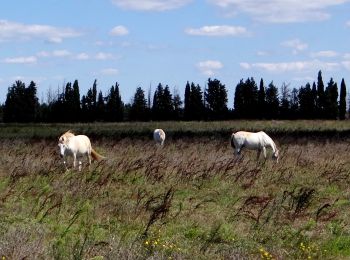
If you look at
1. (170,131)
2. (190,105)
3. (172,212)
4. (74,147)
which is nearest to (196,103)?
(190,105)

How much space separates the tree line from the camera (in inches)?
3812

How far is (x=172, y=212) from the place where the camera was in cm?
1054

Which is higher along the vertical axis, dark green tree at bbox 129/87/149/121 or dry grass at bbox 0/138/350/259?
dark green tree at bbox 129/87/149/121

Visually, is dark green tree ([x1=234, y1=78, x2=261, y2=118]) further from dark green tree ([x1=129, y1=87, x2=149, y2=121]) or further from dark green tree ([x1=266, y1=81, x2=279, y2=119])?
dark green tree ([x1=129, y1=87, x2=149, y2=121])

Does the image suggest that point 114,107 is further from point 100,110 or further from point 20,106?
point 20,106

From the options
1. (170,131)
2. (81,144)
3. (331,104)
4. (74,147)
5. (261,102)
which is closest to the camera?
(74,147)

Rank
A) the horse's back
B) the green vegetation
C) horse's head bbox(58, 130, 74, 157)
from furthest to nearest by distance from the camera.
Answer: the green vegetation
the horse's back
horse's head bbox(58, 130, 74, 157)

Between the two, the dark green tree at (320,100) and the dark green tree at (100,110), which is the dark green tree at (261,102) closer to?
the dark green tree at (320,100)

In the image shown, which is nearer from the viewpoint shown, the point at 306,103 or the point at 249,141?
the point at 249,141

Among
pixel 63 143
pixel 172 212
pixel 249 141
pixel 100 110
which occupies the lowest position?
pixel 172 212

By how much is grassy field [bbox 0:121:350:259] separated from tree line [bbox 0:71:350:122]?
265ft

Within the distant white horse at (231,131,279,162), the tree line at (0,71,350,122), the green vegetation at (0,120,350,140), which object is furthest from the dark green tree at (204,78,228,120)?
the distant white horse at (231,131,279,162)

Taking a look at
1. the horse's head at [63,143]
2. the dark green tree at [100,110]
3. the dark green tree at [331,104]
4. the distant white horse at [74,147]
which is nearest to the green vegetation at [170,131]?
the distant white horse at [74,147]

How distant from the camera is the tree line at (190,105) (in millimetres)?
96812
